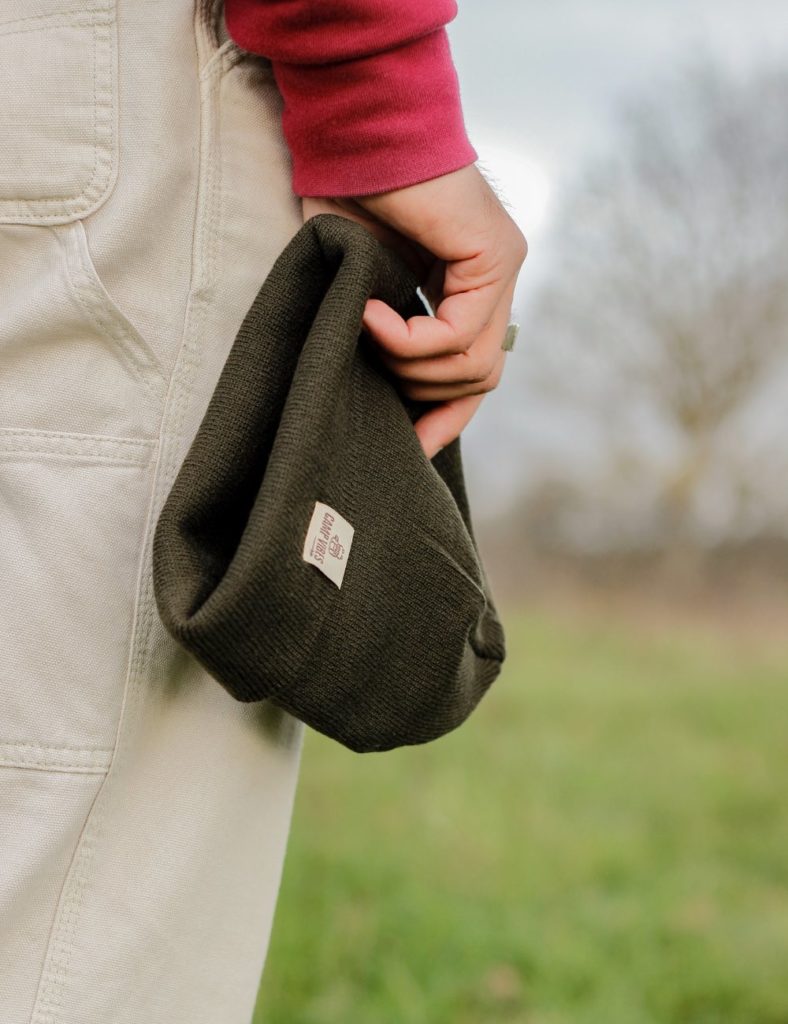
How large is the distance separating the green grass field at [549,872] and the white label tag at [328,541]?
1470 millimetres

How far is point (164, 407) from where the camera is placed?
2.82 feet

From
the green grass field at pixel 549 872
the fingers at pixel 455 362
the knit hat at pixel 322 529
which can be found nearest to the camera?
the knit hat at pixel 322 529

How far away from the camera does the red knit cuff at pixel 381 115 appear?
32.7 inches

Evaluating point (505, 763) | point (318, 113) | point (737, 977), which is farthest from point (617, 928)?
point (318, 113)

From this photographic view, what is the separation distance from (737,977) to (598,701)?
189cm

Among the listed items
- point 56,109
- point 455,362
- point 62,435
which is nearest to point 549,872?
point 455,362

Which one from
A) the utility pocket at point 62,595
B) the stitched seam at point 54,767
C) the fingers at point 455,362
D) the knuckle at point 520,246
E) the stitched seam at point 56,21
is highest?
the stitched seam at point 56,21

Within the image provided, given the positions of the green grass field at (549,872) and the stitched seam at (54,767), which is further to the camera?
the green grass field at (549,872)

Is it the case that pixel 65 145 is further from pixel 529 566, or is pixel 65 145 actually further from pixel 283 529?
pixel 529 566

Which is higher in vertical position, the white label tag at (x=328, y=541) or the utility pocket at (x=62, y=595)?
the white label tag at (x=328, y=541)

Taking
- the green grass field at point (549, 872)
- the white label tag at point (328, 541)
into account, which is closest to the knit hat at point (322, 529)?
the white label tag at point (328, 541)

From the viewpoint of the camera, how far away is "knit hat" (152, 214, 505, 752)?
769mm

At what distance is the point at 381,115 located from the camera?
838 mm

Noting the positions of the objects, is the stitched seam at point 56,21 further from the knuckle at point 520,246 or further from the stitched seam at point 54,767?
the stitched seam at point 54,767
